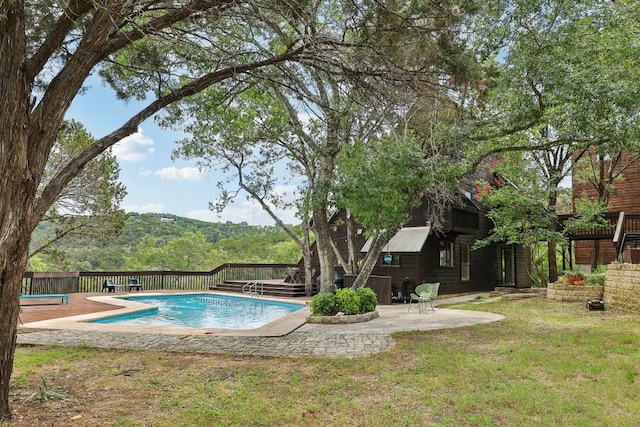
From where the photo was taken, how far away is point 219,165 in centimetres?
1577

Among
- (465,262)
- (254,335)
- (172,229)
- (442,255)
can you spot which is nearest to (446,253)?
(442,255)

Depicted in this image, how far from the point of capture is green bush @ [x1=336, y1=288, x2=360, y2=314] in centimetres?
905

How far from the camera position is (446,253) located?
1606cm

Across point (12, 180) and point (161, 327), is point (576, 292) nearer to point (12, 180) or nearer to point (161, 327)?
point (161, 327)

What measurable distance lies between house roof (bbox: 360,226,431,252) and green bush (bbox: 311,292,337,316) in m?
5.92

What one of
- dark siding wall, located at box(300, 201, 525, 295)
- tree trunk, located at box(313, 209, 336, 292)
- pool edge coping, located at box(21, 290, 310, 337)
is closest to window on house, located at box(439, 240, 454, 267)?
dark siding wall, located at box(300, 201, 525, 295)

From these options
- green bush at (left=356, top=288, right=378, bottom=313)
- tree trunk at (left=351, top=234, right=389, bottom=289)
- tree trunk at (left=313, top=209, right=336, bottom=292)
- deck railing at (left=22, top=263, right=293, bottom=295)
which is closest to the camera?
green bush at (left=356, top=288, right=378, bottom=313)

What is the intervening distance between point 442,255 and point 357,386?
40.1 ft

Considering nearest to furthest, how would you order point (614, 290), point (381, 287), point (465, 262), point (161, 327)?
point (161, 327) → point (614, 290) → point (381, 287) → point (465, 262)

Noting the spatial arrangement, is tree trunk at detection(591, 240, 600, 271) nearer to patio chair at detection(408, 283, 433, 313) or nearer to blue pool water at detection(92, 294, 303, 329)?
patio chair at detection(408, 283, 433, 313)

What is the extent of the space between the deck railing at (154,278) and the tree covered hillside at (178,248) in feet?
19.9

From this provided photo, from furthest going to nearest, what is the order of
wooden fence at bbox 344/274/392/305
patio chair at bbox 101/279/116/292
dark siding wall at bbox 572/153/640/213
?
dark siding wall at bbox 572/153/640/213
patio chair at bbox 101/279/116/292
wooden fence at bbox 344/274/392/305

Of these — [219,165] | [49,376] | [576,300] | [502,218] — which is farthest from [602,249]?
[49,376]

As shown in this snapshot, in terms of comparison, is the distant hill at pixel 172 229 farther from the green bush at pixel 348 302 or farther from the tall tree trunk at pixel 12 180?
the tall tree trunk at pixel 12 180
